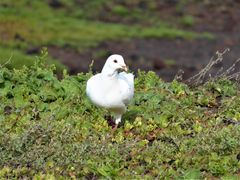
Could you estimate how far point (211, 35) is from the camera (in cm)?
2944

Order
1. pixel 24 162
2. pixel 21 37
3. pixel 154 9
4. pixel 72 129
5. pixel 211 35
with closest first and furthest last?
pixel 24 162
pixel 72 129
pixel 21 37
pixel 211 35
pixel 154 9

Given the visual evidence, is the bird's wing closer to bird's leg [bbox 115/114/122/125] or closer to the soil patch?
bird's leg [bbox 115/114/122/125]

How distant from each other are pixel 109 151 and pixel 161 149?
595mm

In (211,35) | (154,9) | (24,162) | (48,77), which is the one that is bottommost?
(24,162)

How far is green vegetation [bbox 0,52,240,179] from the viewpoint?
8.80m

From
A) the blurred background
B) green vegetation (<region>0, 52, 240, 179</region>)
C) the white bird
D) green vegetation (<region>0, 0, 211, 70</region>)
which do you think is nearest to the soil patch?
the blurred background

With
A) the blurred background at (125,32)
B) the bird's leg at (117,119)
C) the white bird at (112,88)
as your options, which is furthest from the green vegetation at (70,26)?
the white bird at (112,88)

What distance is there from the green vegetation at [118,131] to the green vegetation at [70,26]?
41.0ft

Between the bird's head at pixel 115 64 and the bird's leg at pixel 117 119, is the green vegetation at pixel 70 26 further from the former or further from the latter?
the bird's head at pixel 115 64

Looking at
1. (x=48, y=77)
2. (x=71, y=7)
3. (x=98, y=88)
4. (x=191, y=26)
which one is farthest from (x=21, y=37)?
(x=98, y=88)

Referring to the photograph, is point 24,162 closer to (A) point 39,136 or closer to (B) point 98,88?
(A) point 39,136

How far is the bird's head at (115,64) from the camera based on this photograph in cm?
955

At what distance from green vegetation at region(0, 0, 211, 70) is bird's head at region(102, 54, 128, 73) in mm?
14059

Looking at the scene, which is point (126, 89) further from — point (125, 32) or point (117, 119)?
point (125, 32)
